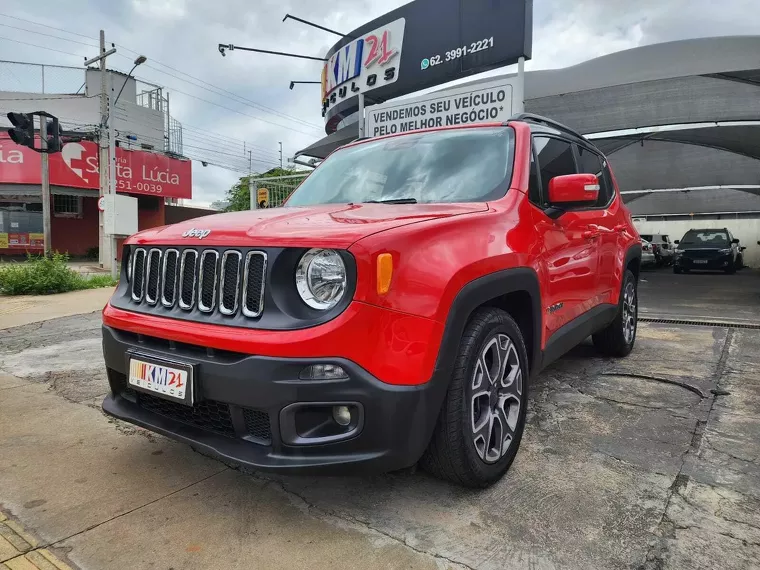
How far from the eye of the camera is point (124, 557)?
1.99 meters

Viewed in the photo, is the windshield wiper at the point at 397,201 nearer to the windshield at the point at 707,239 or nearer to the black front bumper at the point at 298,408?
the black front bumper at the point at 298,408

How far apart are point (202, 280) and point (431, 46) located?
1055 cm

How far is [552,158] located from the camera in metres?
3.43

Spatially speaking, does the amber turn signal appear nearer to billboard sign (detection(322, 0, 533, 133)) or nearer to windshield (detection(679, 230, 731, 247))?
billboard sign (detection(322, 0, 533, 133))

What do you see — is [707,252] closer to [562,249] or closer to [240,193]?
[562,249]

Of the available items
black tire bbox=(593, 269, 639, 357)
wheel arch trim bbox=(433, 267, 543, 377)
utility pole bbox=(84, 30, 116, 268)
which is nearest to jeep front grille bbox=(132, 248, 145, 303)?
wheel arch trim bbox=(433, 267, 543, 377)

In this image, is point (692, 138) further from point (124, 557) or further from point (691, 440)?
point (124, 557)

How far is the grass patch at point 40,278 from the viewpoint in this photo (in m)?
10.4

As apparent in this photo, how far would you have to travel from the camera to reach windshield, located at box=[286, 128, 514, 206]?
290 cm

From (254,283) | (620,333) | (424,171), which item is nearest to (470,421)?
(254,283)

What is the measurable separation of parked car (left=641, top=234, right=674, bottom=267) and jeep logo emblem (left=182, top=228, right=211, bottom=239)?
69.6 feet

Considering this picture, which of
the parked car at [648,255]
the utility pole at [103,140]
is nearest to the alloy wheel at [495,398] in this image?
the utility pole at [103,140]

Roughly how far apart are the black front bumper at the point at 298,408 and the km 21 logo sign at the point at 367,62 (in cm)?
1130

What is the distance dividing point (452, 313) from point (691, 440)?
182 cm
